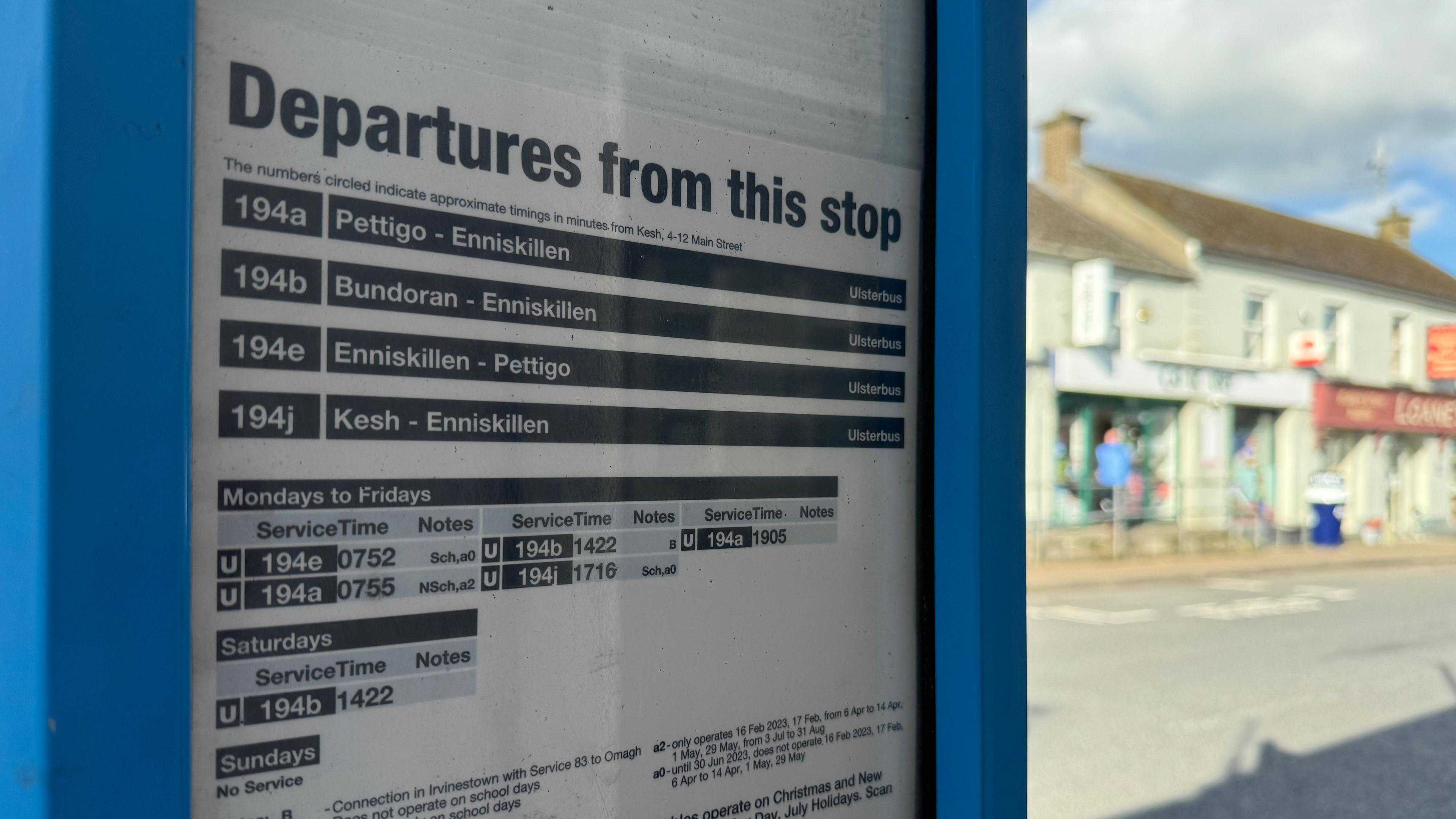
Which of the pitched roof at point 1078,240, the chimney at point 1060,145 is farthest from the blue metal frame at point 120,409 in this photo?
the chimney at point 1060,145

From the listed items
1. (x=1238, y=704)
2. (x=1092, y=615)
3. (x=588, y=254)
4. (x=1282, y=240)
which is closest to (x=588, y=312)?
(x=588, y=254)

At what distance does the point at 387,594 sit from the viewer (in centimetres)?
104

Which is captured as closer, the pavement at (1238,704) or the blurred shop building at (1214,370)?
the pavement at (1238,704)

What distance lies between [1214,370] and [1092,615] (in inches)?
457

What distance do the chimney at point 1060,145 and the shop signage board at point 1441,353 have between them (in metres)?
11.7

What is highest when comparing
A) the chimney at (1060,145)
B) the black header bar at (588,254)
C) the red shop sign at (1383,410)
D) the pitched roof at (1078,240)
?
the chimney at (1060,145)

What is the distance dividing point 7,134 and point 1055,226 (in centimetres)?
2041

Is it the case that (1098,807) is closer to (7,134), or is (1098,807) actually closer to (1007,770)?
(1007,770)

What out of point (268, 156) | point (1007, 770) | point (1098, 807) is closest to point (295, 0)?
point (268, 156)

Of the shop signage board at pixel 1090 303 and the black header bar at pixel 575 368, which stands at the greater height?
the shop signage board at pixel 1090 303

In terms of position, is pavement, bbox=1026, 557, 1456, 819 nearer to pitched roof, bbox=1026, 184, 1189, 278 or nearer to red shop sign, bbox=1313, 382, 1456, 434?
pitched roof, bbox=1026, 184, 1189, 278

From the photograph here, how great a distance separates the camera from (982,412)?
4.44 feet

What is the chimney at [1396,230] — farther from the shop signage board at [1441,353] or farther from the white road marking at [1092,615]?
the white road marking at [1092,615]

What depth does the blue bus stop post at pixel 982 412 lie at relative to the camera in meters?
1.36
